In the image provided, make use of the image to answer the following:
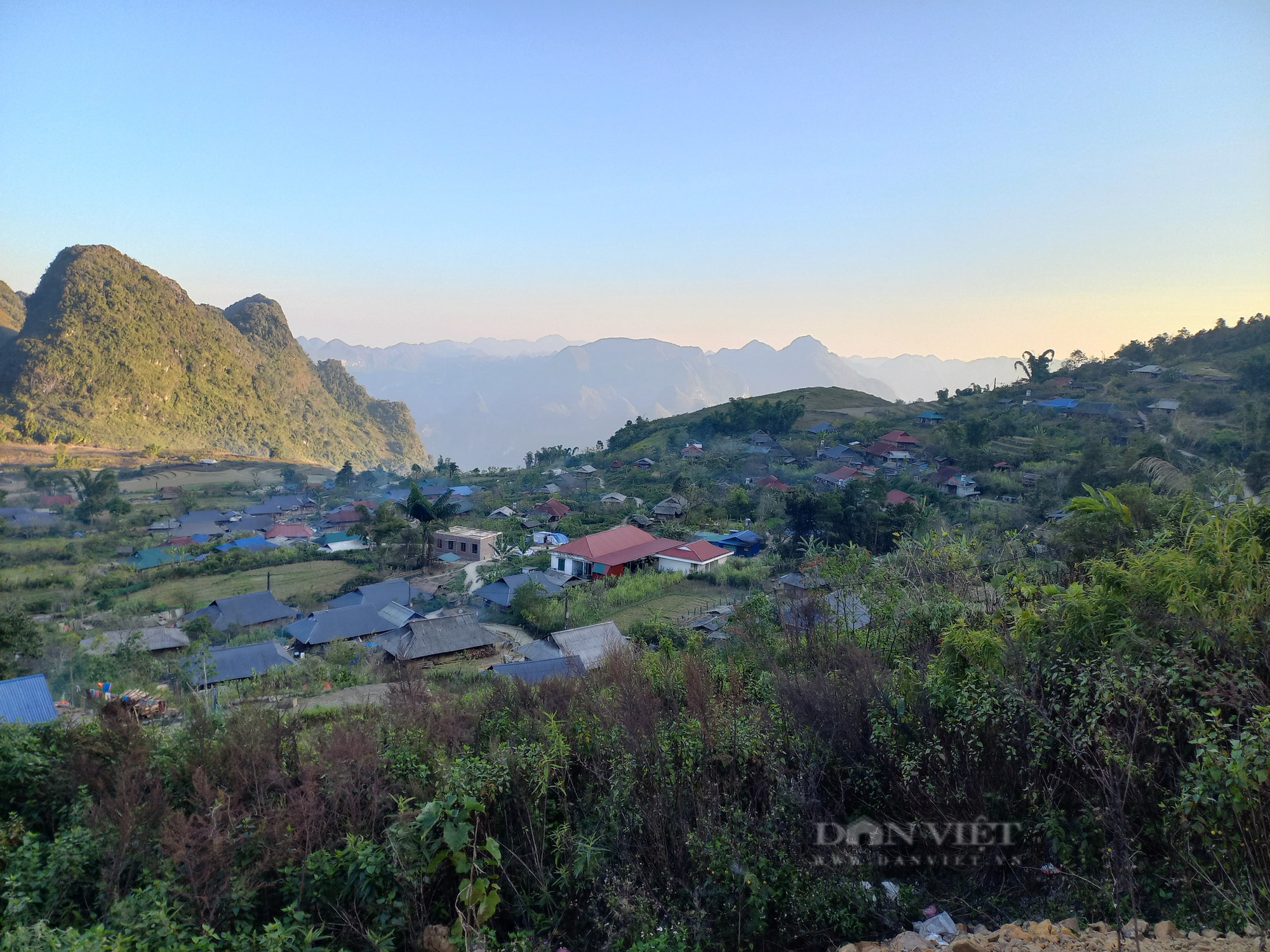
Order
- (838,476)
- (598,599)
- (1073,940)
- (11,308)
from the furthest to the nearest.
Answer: (11,308), (838,476), (598,599), (1073,940)

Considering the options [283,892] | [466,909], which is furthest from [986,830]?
[283,892]

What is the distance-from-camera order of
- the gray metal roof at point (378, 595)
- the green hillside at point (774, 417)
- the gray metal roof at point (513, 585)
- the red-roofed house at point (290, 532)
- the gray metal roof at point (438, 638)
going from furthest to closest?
1. the green hillside at point (774, 417)
2. the red-roofed house at point (290, 532)
3. the gray metal roof at point (378, 595)
4. the gray metal roof at point (513, 585)
5. the gray metal roof at point (438, 638)

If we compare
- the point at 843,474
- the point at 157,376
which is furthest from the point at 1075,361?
the point at 157,376

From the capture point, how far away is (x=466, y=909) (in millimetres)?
3391

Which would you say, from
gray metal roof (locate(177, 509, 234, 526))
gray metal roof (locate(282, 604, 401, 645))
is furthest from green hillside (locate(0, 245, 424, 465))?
gray metal roof (locate(282, 604, 401, 645))

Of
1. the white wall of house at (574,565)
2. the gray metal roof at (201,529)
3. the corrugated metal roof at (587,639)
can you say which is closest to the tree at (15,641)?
the corrugated metal roof at (587,639)

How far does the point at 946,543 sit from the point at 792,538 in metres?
14.8

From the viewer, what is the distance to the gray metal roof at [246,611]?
1761 cm

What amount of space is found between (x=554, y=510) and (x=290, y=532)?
→ 12838 mm

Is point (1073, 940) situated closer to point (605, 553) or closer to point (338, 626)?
point (338, 626)

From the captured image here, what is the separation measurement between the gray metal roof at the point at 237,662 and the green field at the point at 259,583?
764 centimetres

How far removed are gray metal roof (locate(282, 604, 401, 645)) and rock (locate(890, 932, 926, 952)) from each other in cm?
1508

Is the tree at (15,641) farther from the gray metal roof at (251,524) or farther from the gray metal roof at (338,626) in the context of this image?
the gray metal roof at (251,524)

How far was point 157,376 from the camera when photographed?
2506 inches
